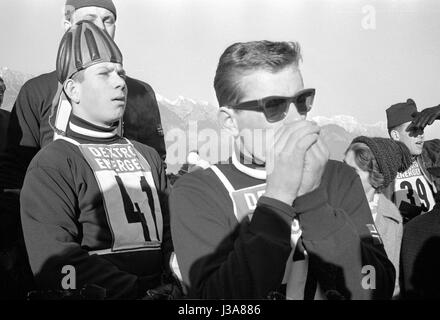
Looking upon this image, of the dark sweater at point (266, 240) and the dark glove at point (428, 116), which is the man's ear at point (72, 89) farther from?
the dark glove at point (428, 116)

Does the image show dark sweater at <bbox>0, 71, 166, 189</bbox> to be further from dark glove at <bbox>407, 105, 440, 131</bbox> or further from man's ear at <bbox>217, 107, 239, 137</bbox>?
dark glove at <bbox>407, 105, 440, 131</bbox>

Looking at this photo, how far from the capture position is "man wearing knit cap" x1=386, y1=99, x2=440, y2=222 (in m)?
3.74

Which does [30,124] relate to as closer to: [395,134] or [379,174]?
[379,174]

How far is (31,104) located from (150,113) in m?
0.53

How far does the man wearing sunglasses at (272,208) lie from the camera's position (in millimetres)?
1463

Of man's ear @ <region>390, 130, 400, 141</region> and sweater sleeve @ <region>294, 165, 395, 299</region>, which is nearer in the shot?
sweater sleeve @ <region>294, 165, 395, 299</region>

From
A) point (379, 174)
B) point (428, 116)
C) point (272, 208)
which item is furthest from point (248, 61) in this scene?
point (379, 174)

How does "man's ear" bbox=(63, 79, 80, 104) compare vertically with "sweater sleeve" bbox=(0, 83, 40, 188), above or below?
above

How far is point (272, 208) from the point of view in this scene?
145cm

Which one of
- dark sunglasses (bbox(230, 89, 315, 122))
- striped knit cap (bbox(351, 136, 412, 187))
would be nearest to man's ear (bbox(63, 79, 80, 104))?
dark sunglasses (bbox(230, 89, 315, 122))

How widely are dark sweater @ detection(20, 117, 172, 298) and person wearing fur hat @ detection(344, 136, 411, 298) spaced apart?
1349 millimetres

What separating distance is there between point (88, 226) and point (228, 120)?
617 millimetres

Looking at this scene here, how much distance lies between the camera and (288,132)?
1.49 metres

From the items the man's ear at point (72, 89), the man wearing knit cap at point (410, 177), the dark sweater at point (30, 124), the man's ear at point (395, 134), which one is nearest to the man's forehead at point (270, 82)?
the man's ear at point (72, 89)
